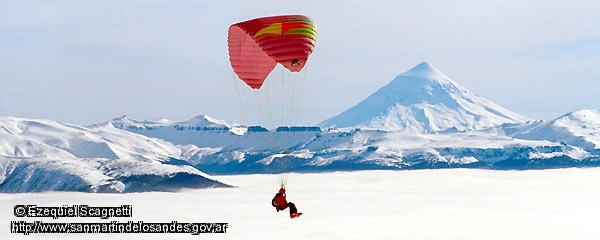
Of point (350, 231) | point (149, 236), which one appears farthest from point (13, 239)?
point (350, 231)

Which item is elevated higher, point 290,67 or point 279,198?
point 290,67

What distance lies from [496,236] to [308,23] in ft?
458

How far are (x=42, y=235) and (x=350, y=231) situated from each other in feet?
234

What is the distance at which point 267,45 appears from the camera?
6662 cm

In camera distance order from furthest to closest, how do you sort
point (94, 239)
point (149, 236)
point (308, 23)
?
point (149, 236) < point (94, 239) < point (308, 23)

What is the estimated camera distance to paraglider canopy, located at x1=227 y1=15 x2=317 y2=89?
6606 centimetres

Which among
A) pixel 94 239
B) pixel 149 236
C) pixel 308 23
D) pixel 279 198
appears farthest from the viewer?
pixel 149 236

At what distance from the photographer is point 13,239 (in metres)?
171

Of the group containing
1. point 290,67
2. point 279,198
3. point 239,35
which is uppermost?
point 239,35

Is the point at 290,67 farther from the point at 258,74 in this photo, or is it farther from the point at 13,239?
the point at 13,239

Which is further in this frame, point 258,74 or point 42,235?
point 42,235

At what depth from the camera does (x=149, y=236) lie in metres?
187

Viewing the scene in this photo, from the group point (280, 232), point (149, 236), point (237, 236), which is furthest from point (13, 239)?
point (280, 232)

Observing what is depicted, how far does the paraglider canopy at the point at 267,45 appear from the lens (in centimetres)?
6606
